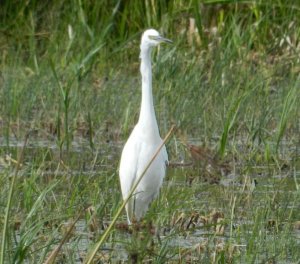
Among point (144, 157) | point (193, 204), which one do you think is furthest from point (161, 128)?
point (144, 157)

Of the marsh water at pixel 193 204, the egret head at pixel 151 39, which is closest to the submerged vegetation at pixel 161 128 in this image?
the marsh water at pixel 193 204

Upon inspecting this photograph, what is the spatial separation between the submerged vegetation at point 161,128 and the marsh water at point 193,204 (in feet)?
0.04

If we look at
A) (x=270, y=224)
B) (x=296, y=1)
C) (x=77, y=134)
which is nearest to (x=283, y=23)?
(x=296, y=1)

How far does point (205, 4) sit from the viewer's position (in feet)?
30.6

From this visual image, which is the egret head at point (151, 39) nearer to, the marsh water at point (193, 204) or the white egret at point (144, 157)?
the white egret at point (144, 157)

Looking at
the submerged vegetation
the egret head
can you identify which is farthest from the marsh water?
the egret head

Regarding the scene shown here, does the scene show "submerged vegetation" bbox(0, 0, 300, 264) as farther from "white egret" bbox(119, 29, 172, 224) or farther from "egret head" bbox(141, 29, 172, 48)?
"egret head" bbox(141, 29, 172, 48)

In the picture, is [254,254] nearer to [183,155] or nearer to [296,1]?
[183,155]

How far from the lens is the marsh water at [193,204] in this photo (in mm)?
4129

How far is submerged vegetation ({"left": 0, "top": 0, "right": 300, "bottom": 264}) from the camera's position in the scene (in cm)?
408

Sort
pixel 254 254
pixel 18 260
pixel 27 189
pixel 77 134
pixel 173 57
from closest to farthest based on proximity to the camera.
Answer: pixel 18 260, pixel 254 254, pixel 27 189, pixel 77 134, pixel 173 57

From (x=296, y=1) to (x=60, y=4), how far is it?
201cm

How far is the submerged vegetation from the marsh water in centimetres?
1

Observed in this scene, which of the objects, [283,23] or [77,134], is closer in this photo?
[77,134]
